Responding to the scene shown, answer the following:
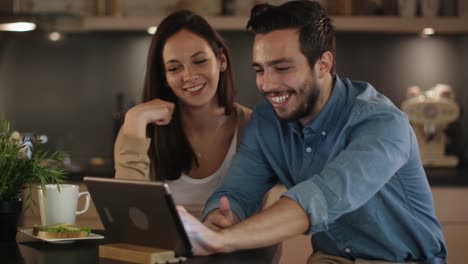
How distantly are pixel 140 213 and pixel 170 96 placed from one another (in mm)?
1137

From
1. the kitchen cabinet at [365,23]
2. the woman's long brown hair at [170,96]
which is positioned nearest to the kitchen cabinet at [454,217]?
the kitchen cabinet at [365,23]

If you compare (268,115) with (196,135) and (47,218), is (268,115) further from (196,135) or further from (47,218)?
(47,218)

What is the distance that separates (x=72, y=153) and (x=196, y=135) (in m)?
2.00

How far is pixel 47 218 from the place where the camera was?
6.53ft

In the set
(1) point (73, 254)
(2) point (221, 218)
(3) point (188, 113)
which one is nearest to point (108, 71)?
(3) point (188, 113)

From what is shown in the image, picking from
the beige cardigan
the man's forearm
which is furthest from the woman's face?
the man's forearm

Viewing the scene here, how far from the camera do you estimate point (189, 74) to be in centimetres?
255

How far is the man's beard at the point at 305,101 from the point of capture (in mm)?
2078

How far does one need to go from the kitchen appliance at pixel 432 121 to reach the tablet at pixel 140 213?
281 cm

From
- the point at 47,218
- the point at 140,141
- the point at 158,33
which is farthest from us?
the point at 158,33

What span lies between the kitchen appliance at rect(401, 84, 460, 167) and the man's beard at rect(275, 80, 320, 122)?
2.28 metres

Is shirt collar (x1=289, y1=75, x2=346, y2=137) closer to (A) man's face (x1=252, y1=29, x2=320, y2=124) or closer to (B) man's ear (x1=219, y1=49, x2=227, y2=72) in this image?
(A) man's face (x1=252, y1=29, x2=320, y2=124)

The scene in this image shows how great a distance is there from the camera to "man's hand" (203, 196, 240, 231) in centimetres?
192

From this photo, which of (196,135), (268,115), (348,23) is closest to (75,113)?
(348,23)
